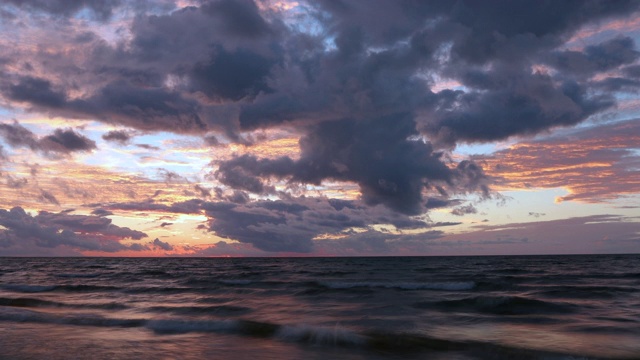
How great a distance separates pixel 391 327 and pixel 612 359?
6368mm

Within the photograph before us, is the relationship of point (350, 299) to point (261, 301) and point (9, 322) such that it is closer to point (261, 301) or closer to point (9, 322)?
point (261, 301)

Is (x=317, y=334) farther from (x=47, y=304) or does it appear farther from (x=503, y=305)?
(x=47, y=304)

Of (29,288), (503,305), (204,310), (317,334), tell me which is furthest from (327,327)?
(29,288)

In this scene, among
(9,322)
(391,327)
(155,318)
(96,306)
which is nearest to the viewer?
(391,327)

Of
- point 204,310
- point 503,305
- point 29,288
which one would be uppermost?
point 29,288

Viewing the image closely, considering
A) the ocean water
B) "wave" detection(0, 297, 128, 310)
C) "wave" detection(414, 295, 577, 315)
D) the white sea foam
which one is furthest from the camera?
the white sea foam

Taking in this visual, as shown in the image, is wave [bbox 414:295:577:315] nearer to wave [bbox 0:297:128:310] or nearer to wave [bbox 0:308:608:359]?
wave [bbox 0:308:608:359]

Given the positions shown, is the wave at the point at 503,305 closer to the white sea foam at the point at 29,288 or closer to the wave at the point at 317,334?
the wave at the point at 317,334

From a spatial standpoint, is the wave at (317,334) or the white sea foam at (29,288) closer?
the wave at (317,334)

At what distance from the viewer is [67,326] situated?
52.2 ft

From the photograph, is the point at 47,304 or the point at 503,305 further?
the point at 47,304

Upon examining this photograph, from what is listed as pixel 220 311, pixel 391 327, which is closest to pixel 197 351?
pixel 391 327

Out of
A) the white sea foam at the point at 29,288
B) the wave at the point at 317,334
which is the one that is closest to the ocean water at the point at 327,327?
the wave at the point at 317,334

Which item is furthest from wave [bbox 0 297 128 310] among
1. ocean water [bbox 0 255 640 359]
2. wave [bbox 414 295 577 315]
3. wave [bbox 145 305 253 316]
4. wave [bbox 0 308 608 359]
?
wave [bbox 414 295 577 315]
